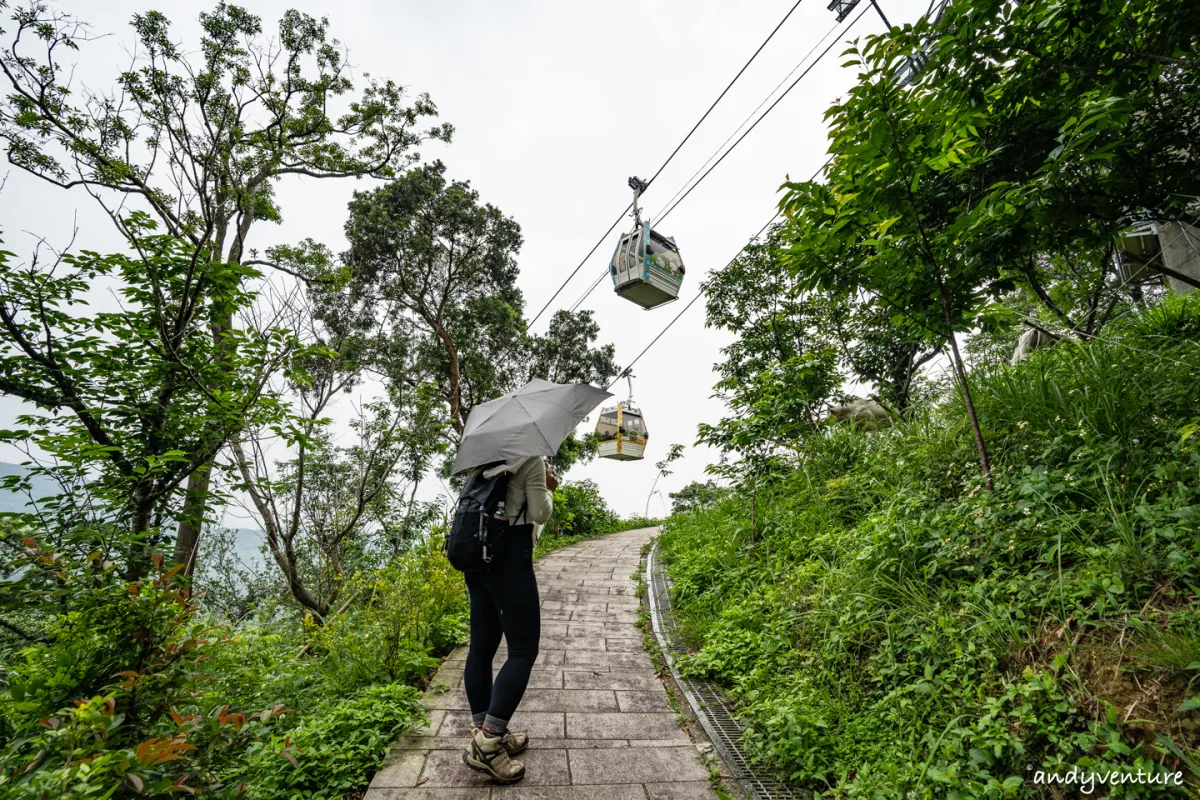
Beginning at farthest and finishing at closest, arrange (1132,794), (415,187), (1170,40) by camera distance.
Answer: (415,187), (1170,40), (1132,794)

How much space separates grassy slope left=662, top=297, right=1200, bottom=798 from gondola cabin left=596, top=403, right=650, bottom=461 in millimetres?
9988

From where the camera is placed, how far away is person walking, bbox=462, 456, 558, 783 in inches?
91.4

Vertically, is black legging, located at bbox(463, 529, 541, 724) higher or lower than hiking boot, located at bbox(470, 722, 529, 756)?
higher

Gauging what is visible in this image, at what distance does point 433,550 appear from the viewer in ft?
15.9

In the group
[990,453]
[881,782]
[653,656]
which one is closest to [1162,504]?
[990,453]

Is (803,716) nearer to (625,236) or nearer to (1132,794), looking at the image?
(1132,794)

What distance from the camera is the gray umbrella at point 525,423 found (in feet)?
7.73

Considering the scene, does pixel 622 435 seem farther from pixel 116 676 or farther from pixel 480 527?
pixel 116 676

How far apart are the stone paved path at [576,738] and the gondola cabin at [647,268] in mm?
4558

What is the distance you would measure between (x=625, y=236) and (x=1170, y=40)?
5840mm

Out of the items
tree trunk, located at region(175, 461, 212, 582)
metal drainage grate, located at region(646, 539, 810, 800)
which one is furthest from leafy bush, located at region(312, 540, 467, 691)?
metal drainage grate, located at region(646, 539, 810, 800)

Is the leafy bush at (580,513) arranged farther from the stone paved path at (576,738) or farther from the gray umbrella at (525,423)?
the gray umbrella at (525,423)

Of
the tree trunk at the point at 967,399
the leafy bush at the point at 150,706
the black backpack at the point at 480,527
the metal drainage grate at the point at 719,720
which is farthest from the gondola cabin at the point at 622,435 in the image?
the black backpack at the point at 480,527

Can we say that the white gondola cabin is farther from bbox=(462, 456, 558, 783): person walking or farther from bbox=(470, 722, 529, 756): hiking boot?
bbox=(470, 722, 529, 756): hiking boot
